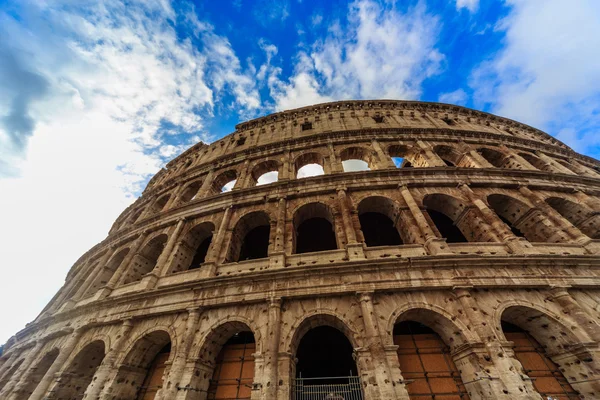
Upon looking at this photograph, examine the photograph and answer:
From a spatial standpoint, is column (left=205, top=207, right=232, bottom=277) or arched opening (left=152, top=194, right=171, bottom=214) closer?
column (left=205, top=207, right=232, bottom=277)

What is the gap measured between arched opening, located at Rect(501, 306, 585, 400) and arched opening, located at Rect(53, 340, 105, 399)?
1422 cm

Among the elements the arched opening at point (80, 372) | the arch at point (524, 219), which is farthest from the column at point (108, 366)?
the arch at point (524, 219)

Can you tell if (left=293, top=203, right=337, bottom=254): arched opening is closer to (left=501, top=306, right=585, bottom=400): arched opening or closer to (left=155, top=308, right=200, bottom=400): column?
(left=155, top=308, right=200, bottom=400): column

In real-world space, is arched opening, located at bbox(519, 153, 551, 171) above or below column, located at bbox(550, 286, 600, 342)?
above

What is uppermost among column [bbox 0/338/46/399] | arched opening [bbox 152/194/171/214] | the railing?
arched opening [bbox 152/194/171/214]

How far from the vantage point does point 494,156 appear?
14.8 meters

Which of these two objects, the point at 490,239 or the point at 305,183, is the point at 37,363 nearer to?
the point at 305,183

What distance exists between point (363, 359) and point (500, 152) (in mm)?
15107

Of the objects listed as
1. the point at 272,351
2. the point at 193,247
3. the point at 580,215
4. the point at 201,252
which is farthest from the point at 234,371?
the point at 580,215

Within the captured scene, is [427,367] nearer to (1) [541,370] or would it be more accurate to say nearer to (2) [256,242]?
(1) [541,370]

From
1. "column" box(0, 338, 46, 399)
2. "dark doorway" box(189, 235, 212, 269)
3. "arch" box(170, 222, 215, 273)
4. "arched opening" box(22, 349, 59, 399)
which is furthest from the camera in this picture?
"dark doorway" box(189, 235, 212, 269)

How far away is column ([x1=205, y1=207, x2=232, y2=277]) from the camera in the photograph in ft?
29.3

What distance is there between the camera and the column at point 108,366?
24.1ft

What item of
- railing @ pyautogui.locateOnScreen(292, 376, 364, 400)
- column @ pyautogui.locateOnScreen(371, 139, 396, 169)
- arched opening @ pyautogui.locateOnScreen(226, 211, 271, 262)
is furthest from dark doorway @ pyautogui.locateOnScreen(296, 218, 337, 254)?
railing @ pyautogui.locateOnScreen(292, 376, 364, 400)
